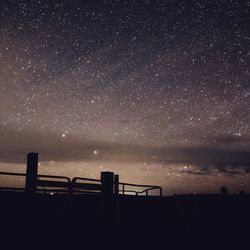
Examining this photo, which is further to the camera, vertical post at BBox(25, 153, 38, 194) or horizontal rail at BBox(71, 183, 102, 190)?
horizontal rail at BBox(71, 183, 102, 190)

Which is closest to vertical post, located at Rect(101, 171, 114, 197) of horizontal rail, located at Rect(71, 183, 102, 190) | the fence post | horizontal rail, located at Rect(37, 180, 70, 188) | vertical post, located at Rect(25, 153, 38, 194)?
the fence post

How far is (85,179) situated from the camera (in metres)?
8.76

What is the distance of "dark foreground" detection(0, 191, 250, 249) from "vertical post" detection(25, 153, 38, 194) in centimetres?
21

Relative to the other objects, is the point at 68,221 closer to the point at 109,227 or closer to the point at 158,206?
the point at 109,227

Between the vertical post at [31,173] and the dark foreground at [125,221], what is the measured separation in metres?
0.21

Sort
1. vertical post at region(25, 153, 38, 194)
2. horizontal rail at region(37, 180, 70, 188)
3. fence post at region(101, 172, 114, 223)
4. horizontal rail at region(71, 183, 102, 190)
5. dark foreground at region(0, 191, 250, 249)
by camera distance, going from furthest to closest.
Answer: fence post at region(101, 172, 114, 223) → horizontal rail at region(71, 183, 102, 190) → horizontal rail at region(37, 180, 70, 188) → dark foreground at region(0, 191, 250, 249) → vertical post at region(25, 153, 38, 194)

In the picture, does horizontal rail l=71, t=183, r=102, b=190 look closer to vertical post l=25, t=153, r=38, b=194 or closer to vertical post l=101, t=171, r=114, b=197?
vertical post l=101, t=171, r=114, b=197

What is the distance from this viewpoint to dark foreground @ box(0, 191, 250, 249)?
7.82 metres

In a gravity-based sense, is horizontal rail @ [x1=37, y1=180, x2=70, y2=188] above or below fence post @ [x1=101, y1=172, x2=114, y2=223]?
above

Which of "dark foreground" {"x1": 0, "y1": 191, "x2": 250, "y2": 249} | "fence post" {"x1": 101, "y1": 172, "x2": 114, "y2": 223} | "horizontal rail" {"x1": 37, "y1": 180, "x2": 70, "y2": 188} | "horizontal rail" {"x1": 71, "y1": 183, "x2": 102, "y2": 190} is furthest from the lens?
"fence post" {"x1": 101, "y1": 172, "x2": 114, "y2": 223}

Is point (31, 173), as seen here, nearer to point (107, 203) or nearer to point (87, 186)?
point (87, 186)

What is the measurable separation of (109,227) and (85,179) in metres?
→ 1.49

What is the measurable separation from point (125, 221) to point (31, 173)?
14.1 ft

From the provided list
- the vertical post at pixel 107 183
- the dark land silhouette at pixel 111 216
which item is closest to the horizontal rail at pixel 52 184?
the dark land silhouette at pixel 111 216
